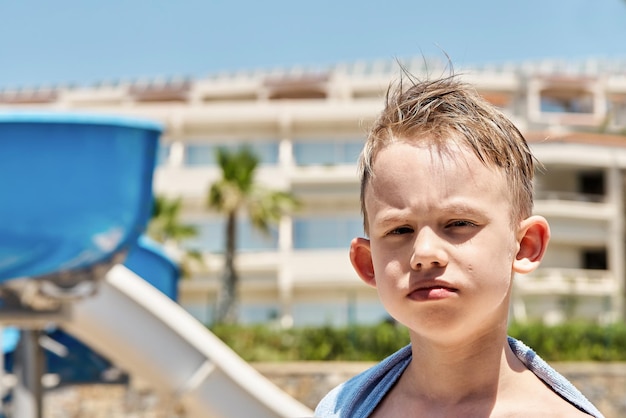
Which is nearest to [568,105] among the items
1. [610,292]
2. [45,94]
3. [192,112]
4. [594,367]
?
[610,292]

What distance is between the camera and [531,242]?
65.8 inches

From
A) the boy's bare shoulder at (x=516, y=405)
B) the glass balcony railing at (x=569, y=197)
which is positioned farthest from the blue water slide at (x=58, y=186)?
the glass balcony railing at (x=569, y=197)

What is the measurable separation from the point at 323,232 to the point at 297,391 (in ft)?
49.3

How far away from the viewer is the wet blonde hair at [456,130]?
161 cm

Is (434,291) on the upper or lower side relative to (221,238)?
upper

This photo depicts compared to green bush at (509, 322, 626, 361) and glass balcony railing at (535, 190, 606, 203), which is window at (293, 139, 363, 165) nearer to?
glass balcony railing at (535, 190, 606, 203)

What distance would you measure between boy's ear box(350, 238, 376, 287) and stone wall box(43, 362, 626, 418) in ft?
60.4

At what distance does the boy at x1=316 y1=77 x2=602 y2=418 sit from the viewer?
1561 mm

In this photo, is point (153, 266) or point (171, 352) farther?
point (153, 266)

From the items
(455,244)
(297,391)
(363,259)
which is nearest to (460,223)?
(455,244)

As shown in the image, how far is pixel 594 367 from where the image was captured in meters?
20.7

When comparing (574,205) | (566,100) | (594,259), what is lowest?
(594,259)

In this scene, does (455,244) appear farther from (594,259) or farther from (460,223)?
(594,259)

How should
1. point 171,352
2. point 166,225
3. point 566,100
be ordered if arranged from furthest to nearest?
point 566,100, point 166,225, point 171,352
